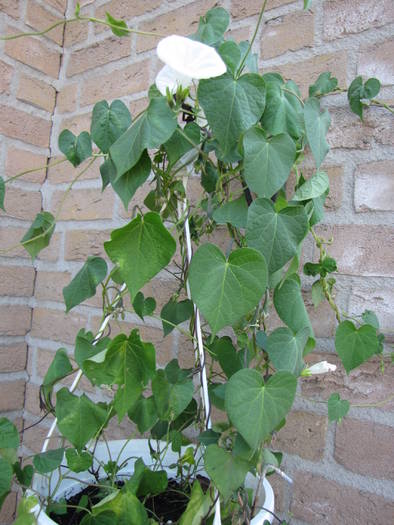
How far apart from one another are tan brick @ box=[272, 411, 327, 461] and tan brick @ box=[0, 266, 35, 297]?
0.72 m

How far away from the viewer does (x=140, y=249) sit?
0.44 metres

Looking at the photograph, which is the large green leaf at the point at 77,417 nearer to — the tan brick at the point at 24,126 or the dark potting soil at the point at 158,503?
the dark potting soil at the point at 158,503

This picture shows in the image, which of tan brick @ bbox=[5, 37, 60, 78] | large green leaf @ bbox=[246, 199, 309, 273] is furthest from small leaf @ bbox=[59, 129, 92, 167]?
tan brick @ bbox=[5, 37, 60, 78]

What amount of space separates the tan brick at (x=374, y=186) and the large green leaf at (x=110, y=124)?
41 centimetres

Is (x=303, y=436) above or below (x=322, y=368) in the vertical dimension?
below

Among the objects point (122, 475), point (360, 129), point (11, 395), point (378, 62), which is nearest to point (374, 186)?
point (360, 129)

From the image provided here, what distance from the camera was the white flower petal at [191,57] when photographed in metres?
0.43

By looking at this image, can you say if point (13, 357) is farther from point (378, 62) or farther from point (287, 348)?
point (378, 62)

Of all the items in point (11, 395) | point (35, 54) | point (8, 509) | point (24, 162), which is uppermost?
point (35, 54)

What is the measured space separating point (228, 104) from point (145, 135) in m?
0.10

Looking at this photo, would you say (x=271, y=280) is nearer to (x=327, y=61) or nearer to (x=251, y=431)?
(x=251, y=431)

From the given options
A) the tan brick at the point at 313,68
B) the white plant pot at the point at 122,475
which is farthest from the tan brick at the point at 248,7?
the white plant pot at the point at 122,475

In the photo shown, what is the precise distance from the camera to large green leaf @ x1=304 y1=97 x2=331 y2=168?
542 mm

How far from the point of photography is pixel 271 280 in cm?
56
